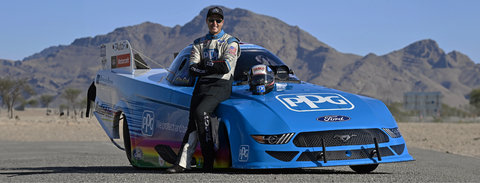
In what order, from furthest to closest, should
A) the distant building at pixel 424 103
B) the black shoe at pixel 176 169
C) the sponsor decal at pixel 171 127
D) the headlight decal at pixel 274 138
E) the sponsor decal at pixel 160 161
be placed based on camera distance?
the distant building at pixel 424 103
the sponsor decal at pixel 160 161
the sponsor decal at pixel 171 127
the black shoe at pixel 176 169
the headlight decal at pixel 274 138

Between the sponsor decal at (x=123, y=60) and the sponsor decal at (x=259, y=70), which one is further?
the sponsor decal at (x=123, y=60)

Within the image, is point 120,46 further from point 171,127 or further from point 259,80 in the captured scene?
point 259,80

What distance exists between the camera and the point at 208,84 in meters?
5.72

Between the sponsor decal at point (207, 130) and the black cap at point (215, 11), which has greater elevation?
the black cap at point (215, 11)

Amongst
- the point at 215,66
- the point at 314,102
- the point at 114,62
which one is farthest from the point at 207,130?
the point at 114,62

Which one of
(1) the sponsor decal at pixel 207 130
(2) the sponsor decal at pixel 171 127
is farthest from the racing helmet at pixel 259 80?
(2) the sponsor decal at pixel 171 127

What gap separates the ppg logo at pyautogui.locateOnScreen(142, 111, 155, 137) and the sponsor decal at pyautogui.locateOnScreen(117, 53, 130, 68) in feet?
4.92

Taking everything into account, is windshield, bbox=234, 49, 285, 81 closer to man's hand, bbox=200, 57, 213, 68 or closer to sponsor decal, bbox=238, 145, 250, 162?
man's hand, bbox=200, 57, 213, 68

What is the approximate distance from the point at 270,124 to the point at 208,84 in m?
0.91

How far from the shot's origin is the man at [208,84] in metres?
5.53

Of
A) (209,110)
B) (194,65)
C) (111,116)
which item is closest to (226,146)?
(209,110)

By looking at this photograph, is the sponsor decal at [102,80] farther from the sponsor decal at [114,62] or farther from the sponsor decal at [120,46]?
the sponsor decal at [120,46]

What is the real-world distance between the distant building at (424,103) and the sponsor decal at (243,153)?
434ft

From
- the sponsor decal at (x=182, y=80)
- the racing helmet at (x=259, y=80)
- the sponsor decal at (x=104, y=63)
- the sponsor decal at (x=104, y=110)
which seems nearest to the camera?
the racing helmet at (x=259, y=80)
